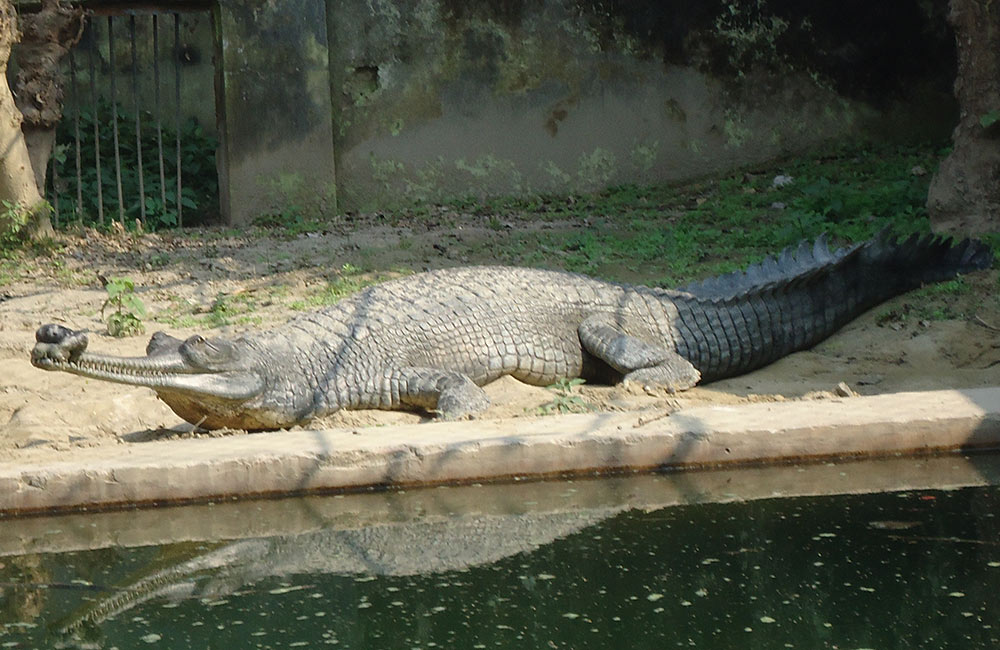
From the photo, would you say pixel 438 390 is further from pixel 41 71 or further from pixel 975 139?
pixel 41 71

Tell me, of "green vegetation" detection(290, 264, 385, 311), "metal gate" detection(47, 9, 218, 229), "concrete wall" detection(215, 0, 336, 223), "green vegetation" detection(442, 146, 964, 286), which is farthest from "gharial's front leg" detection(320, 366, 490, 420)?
"metal gate" detection(47, 9, 218, 229)

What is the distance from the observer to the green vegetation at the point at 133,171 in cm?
1066

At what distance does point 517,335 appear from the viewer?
633cm

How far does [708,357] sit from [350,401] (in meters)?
1.95

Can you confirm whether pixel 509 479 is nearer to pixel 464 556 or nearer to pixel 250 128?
pixel 464 556

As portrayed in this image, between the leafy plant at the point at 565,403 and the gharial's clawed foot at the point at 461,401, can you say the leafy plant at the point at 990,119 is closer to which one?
the leafy plant at the point at 565,403

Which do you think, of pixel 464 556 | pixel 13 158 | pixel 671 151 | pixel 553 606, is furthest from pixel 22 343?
pixel 671 151

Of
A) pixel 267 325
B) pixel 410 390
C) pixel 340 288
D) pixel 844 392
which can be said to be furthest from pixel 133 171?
pixel 844 392

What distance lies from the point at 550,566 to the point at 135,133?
29.7 feet

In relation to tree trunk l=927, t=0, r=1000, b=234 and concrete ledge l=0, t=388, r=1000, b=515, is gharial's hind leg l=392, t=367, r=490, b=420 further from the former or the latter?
tree trunk l=927, t=0, r=1000, b=234

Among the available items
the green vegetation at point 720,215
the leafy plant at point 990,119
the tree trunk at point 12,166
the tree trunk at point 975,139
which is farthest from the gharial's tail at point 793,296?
the tree trunk at point 12,166

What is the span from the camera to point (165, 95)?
12.5 metres

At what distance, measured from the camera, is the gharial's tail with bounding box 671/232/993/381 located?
6633 mm

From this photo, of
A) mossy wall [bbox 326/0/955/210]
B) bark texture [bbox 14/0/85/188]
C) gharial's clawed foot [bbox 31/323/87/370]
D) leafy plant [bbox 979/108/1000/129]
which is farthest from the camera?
mossy wall [bbox 326/0/955/210]
